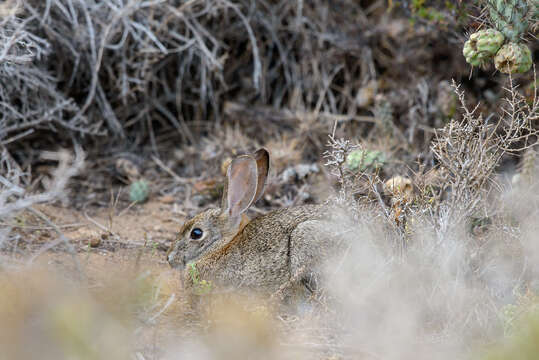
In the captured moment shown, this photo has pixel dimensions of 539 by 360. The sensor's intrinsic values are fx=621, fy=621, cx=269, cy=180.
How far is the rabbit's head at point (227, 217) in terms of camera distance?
4441mm

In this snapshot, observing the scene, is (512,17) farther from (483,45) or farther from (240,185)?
(240,185)

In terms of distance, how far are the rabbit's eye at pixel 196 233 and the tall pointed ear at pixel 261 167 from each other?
47 cm

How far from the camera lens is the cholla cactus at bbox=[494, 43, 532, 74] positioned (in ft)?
12.4

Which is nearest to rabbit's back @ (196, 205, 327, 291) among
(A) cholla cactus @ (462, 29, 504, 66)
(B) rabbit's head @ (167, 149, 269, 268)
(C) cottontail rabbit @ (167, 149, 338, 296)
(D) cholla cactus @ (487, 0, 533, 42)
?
(C) cottontail rabbit @ (167, 149, 338, 296)

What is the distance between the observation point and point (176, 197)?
610 cm

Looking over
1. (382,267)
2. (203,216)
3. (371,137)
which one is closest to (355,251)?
(382,267)

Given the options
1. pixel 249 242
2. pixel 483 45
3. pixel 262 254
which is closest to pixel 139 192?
pixel 249 242

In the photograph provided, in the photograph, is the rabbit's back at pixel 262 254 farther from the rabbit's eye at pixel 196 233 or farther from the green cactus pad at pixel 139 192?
the green cactus pad at pixel 139 192

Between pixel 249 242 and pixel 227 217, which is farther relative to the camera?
pixel 227 217

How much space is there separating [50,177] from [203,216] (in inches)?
88.8

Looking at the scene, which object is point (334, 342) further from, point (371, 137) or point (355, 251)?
point (371, 137)

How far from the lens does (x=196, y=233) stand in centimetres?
454

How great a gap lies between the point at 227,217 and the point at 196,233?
25cm

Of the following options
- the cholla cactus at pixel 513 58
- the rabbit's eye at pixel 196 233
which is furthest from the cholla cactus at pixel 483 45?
the rabbit's eye at pixel 196 233
